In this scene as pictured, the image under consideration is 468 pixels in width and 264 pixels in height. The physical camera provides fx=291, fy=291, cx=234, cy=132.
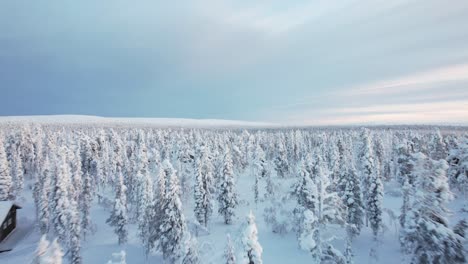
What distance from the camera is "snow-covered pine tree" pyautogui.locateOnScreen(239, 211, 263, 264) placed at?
15.0m

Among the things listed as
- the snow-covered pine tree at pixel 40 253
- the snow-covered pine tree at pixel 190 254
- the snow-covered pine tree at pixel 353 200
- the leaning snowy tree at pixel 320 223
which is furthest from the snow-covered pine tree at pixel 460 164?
the snow-covered pine tree at pixel 40 253

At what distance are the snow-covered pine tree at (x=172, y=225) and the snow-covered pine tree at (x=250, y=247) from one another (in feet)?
66.7

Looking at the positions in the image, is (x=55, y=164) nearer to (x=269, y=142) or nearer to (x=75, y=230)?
(x=75, y=230)

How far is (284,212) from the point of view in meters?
52.3

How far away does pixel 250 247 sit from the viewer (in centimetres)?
1517

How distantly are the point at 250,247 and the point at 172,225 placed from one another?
21.6 metres

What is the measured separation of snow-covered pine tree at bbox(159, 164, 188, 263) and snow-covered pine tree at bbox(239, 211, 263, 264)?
801 inches

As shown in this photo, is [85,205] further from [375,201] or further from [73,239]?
[375,201]

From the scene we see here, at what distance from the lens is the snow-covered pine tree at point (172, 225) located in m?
34.3

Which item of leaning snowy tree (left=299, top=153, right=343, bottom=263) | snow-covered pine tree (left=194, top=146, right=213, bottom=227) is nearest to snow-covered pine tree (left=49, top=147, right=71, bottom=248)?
snow-covered pine tree (left=194, top=146, right=213, bottom=227)

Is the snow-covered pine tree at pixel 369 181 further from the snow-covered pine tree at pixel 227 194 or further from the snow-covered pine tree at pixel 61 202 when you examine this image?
the snow-covered pine tree at pixel 61 202

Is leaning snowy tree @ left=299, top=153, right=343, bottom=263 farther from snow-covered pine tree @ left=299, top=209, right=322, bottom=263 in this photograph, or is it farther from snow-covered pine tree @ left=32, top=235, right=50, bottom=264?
snow-covered pine tree @ left=32, top=235, right=50, bottom=264

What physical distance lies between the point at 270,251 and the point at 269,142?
82.3m

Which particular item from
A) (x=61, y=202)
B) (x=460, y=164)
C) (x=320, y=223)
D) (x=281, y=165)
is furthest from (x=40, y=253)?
(x=281, y=165)
